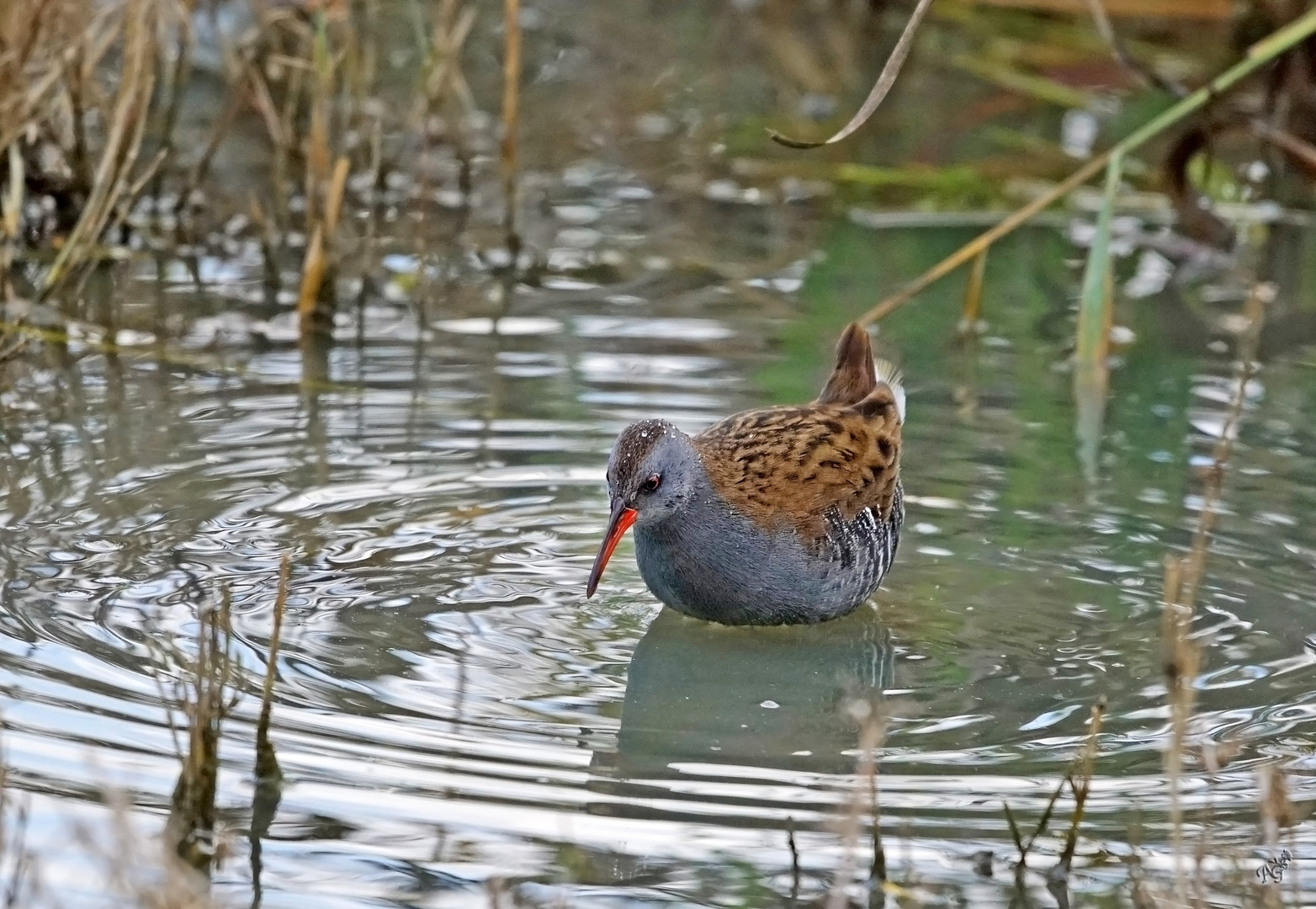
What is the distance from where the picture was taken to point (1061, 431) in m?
5.65

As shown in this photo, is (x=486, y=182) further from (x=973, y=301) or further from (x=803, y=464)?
(x=803, y=464)

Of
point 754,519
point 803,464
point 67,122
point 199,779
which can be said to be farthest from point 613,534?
point 67,122

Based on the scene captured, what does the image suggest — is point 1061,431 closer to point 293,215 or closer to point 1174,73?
point 293,215

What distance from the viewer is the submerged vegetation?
327cm

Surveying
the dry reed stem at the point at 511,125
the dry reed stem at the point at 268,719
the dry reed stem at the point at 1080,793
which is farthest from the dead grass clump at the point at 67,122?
the dry reed stem at the point at 1080,793

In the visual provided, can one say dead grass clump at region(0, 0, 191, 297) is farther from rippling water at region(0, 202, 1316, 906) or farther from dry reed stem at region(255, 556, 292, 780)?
dry reed stem at region(255, 556, 292, 780)

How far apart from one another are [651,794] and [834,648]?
3.45ft

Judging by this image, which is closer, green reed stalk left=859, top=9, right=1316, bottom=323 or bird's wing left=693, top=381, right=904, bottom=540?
bird's wing left=693, top=381, right=904, bottom=540

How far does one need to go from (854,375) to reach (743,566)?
3.55 ft

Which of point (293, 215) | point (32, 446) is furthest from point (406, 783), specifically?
point (293, 215)

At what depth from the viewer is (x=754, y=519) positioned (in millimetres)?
4375

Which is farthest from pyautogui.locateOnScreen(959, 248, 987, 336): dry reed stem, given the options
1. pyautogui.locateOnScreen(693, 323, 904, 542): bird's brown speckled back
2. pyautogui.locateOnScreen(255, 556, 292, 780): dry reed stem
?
pyautogui.locateOnScreen(255, 556, 292, 780): dry reed stem

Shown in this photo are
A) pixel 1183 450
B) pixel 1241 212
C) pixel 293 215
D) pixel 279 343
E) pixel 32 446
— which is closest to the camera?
pixel 32 446

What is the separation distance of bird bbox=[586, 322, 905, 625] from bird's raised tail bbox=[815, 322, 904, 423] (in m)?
0.49
